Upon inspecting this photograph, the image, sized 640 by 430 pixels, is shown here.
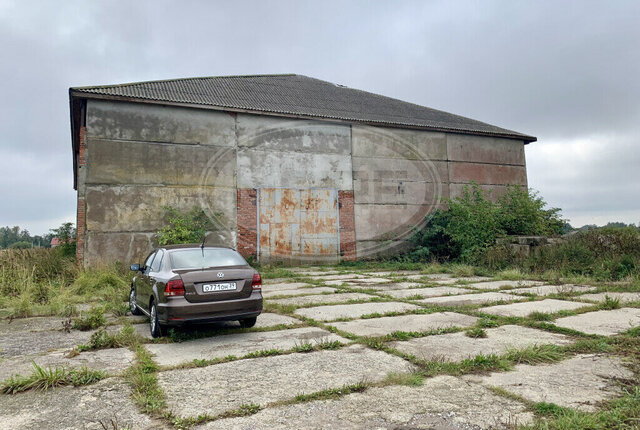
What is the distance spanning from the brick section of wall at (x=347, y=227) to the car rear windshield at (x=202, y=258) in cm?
1019

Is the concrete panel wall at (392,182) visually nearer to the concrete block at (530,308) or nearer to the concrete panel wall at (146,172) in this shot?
the concrete panel wall at (146,172)

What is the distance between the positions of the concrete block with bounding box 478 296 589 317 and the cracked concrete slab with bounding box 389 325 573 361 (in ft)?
3.46

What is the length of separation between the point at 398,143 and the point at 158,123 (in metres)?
9.60

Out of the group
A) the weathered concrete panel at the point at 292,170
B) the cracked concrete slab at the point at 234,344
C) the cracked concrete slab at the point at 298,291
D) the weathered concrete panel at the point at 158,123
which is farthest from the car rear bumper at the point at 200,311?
the weathered concrete panel at the point at 158,123

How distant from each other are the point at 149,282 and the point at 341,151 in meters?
11.6

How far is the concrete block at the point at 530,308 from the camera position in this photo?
6.37 m

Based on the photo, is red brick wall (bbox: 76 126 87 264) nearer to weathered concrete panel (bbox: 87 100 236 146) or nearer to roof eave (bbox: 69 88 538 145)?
weathered concrete panel (bbox: 87 100 236 146)

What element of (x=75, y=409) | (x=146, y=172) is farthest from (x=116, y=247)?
(x=75, y=409)

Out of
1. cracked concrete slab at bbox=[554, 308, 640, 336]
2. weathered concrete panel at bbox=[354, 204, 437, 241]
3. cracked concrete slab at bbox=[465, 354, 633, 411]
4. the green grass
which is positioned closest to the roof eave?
weathered concrete panel at bbox=[354, 204, 437, 241]

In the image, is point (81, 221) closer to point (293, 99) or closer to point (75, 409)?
point (293, 99)

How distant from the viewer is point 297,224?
15656mm

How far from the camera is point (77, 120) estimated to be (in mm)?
15227

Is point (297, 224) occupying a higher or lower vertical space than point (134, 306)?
higher

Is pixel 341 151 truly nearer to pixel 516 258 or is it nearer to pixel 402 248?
pixel 402 248
